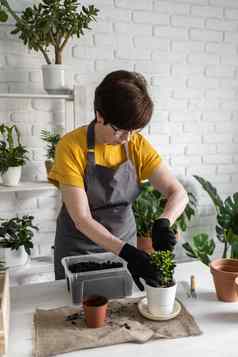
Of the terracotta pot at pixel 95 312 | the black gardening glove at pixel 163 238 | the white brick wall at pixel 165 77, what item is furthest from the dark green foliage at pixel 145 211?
the terracotta pot at pixel 95 312

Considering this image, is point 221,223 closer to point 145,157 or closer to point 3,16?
point 145,157

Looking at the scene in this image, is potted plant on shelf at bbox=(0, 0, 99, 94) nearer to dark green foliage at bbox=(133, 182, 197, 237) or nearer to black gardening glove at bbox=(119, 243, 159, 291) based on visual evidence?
dark green foliage at bbox=(133, 182, 197, 237)

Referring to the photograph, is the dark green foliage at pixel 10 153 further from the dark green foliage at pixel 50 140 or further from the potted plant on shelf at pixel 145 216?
the potted plant on shelf at pixel 145 216

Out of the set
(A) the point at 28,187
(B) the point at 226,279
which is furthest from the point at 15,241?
(B) the point at 226,279

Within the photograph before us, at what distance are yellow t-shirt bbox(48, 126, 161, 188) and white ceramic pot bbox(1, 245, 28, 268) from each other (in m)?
0.87

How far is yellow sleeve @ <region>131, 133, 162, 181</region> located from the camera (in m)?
1.51

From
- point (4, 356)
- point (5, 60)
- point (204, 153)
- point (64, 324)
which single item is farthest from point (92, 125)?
point (204, 153)

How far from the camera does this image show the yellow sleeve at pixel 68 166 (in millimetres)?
1333

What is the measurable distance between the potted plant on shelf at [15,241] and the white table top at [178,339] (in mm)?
885

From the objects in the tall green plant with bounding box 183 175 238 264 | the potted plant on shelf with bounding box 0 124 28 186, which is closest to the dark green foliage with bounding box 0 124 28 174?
the potted plant on shelf with bounding box 0 124 28 186

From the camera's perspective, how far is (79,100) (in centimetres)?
219

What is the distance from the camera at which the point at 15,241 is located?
213 cm

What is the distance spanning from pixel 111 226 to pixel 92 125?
0.41 meters

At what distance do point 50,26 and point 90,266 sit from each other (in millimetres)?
1375
